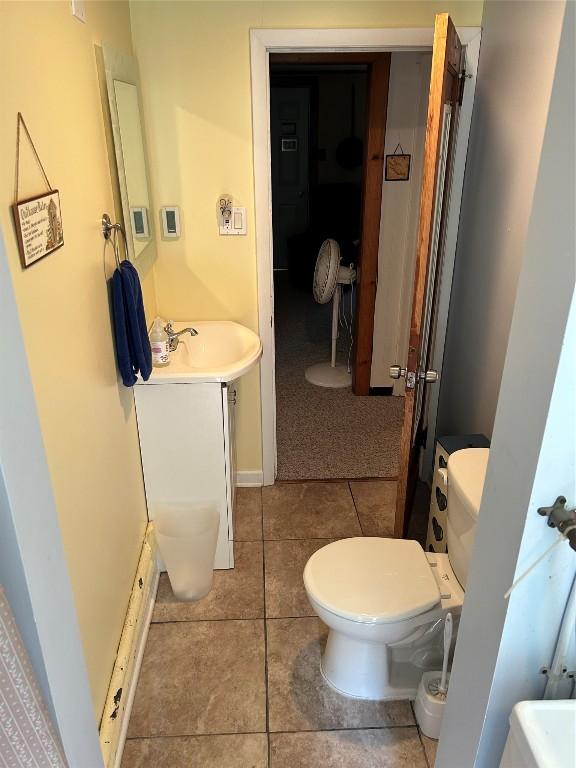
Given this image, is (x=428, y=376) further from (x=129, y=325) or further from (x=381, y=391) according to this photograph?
(x=381, y=391)

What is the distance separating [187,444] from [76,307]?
879mm

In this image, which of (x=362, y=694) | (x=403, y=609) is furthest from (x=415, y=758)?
(x=403, y=609)

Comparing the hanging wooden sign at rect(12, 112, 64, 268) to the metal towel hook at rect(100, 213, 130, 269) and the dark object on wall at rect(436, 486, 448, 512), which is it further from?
the dark object on wall at rect(436, 486, 448, 512)

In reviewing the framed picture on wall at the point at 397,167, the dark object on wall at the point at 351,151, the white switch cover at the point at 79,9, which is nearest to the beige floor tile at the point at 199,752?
the white switch cover at the point at 79,9

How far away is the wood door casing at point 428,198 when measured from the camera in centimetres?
182

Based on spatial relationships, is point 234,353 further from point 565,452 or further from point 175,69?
point 565,452

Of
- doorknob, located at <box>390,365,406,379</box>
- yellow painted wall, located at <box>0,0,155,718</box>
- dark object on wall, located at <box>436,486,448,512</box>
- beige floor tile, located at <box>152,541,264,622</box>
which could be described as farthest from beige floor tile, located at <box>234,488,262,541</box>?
doorknob, located at <box>390,365,406,379</box>

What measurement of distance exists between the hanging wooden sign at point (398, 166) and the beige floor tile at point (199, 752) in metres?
2.93

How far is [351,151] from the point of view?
21.2ft

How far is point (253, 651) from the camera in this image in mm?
2109

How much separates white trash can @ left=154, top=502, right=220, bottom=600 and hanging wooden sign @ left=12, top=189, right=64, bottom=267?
128 centimetres

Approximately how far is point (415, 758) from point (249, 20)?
2.66m

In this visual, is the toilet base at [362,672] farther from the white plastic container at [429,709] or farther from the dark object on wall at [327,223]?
the dark object on wall at [327,223]

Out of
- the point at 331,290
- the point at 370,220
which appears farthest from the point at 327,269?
the point at 370,220
